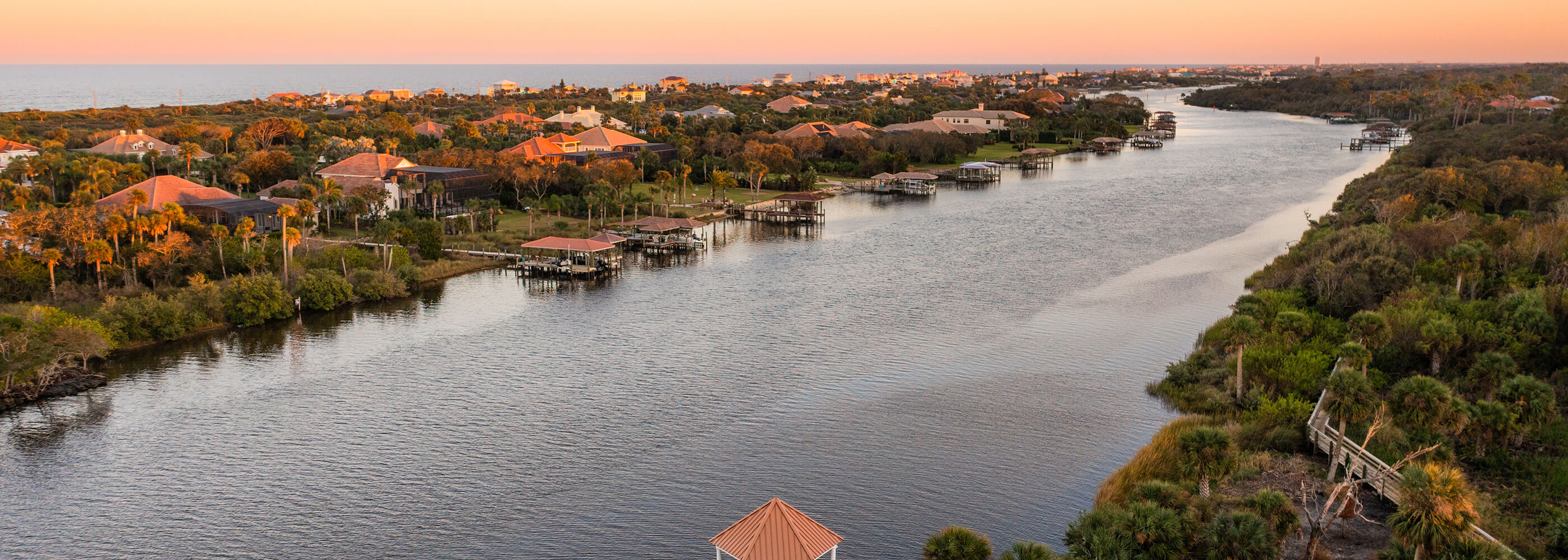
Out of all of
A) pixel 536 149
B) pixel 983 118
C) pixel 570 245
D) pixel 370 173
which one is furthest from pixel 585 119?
pixel 570 245

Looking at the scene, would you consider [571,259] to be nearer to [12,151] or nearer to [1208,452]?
[1208,452]

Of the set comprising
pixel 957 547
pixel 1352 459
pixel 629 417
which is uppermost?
pixel 1352 459

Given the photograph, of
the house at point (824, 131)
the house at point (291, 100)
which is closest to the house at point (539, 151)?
the house at point (824, 131)

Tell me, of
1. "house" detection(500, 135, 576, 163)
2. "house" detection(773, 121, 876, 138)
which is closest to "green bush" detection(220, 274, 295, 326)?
"house" detection(500, 135, 576, 163)

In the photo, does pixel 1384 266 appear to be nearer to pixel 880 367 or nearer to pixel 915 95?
pixel 880 367

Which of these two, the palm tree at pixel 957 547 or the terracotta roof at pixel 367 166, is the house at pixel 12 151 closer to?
the terracotta roof at pixel 367 166

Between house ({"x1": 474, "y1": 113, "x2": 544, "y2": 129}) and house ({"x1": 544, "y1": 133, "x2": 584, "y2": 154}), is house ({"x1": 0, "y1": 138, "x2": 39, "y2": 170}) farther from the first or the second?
house ({"x1": 474, "y1": 113, "x2": 544, "y2": 129})
